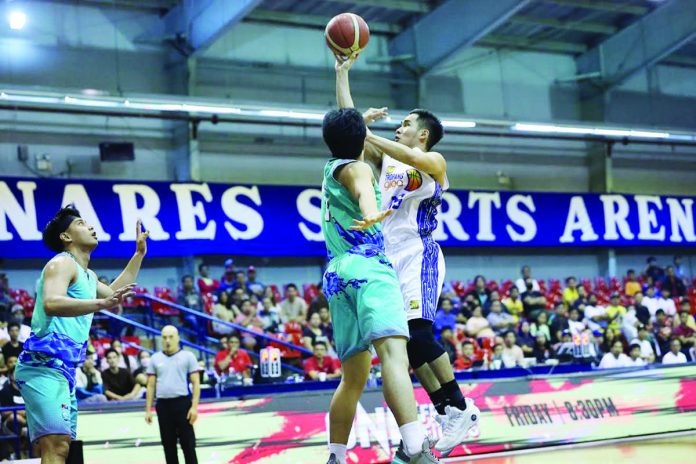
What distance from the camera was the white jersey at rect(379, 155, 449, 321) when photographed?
6.32m

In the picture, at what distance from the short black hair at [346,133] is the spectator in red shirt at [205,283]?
1315cm

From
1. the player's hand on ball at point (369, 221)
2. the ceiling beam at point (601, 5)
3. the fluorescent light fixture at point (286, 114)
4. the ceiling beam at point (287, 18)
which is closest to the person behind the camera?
the player's hand on ball at point (369, 221)

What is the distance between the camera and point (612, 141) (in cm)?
2480

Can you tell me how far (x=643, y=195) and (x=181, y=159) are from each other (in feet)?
37.2

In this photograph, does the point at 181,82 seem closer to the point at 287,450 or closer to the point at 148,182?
the point at 148,182

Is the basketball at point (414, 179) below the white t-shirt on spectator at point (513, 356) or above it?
above

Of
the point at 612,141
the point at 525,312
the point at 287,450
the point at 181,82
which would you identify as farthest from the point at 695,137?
the point at 287,450

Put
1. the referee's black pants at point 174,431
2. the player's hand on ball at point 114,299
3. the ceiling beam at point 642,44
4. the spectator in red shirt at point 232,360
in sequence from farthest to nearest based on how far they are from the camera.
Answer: the ceiling beam at point 642,44 → the spectator in red shirt at point 232,360 → the referee's black pants at point 174,431 → the player's hand on ball at point 114,299

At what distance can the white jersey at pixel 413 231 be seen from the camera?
20.7 feet

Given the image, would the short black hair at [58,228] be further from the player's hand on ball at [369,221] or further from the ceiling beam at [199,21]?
the ceiling beam at [199,21]

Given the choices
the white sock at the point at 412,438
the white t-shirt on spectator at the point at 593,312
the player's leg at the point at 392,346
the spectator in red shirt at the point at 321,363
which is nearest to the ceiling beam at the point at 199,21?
the spectator in red shirt at the point at 321,363

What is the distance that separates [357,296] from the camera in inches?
211

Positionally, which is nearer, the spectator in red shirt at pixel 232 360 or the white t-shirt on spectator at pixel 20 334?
the white t-shirt on spectator at pixel 20 334

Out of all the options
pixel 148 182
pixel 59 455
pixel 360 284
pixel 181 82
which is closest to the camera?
pixel 360 284
